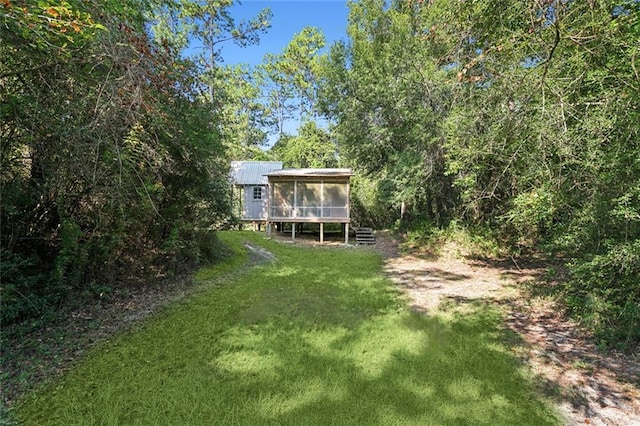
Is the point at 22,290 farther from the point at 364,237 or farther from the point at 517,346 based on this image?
the point at 364,237

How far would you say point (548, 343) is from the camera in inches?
180

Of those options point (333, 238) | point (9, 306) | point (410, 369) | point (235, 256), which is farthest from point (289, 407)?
point (333, 238)

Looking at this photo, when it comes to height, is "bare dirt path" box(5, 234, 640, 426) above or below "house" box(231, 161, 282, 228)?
below

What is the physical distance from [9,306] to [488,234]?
39.0ft

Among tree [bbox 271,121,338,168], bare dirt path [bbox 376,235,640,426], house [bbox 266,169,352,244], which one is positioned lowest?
bare dirt path [bbox 376,235,640,426]

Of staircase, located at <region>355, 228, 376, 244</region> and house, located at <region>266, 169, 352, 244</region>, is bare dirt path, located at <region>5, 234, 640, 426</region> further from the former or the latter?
house, located at <region>266, 169, 352, 244</region>

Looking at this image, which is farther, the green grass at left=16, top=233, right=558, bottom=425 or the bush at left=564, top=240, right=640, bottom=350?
the bush at left=564, top=240, right=640, bottom=350

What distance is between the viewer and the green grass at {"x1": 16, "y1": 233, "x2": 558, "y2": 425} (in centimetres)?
292

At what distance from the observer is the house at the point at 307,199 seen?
14438 millimetres

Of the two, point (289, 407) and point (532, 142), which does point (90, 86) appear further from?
point (532, 142)

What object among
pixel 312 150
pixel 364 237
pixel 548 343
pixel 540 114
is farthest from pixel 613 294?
pixel 312 150

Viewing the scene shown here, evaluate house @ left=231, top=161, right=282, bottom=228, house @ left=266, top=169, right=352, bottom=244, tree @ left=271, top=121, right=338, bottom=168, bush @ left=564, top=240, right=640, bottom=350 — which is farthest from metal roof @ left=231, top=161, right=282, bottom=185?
bush @ left=564, top=240, right=640, bottom=350

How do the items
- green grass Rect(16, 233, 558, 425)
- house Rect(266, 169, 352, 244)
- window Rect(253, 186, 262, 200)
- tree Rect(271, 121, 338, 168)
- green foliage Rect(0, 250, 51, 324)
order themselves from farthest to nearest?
tree Rect(271, 121, 338, 168) → window Rect(253, 186, 262, 200) → house Rect(266, 169, 352, 244) → green foliage Rect(0, 250, 51, 324) → green grass Rect(16, 233, 558, 425)

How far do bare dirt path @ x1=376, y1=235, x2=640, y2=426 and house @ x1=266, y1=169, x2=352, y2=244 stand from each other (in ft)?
17.9
